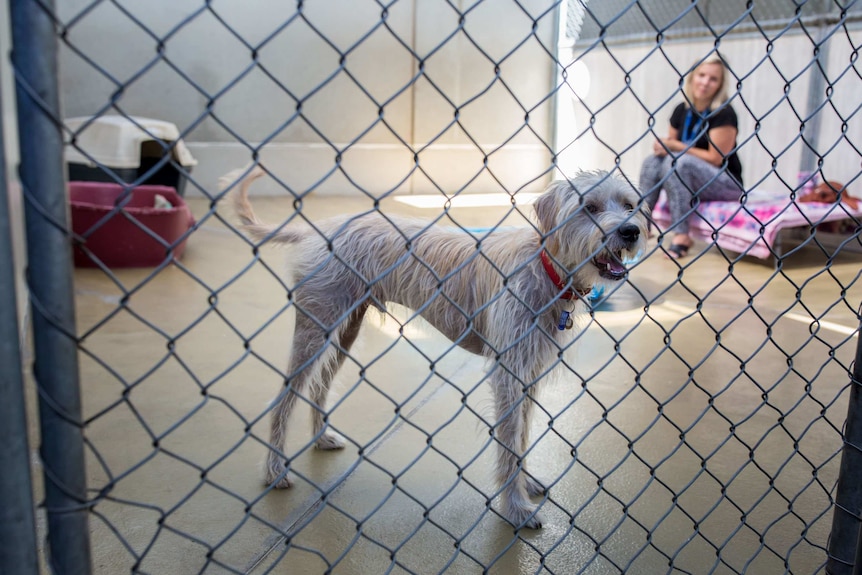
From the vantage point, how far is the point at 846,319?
484 centimetres

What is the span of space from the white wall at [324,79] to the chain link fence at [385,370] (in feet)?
0.17

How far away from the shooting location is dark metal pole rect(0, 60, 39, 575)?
42.7 inches

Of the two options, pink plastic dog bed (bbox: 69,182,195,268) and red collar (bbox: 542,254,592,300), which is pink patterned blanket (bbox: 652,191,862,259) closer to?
red collar (bbox: 542,254,592,300)

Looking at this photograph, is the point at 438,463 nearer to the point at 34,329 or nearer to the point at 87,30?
the point at 34,329

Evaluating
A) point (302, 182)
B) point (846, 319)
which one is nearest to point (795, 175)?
point (846, 319)

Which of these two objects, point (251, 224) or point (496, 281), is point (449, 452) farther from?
point (251, 224)

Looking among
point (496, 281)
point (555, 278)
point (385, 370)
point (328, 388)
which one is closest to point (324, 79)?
point (385, 370)

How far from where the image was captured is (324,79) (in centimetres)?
968

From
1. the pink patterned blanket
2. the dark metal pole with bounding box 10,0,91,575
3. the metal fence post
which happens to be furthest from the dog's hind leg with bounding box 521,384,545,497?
the pink patterned blanket

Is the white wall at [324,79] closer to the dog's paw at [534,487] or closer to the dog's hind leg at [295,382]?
the dog's hind leg at [295,382]

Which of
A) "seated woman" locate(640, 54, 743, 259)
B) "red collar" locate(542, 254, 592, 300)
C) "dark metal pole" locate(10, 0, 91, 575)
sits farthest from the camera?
"seated woman" locate(640, 54, 743, 259)

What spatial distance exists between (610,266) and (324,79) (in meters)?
7.99

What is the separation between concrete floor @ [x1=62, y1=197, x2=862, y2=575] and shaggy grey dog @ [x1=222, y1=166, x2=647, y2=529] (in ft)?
0.62

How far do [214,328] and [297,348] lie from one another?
183 cm
